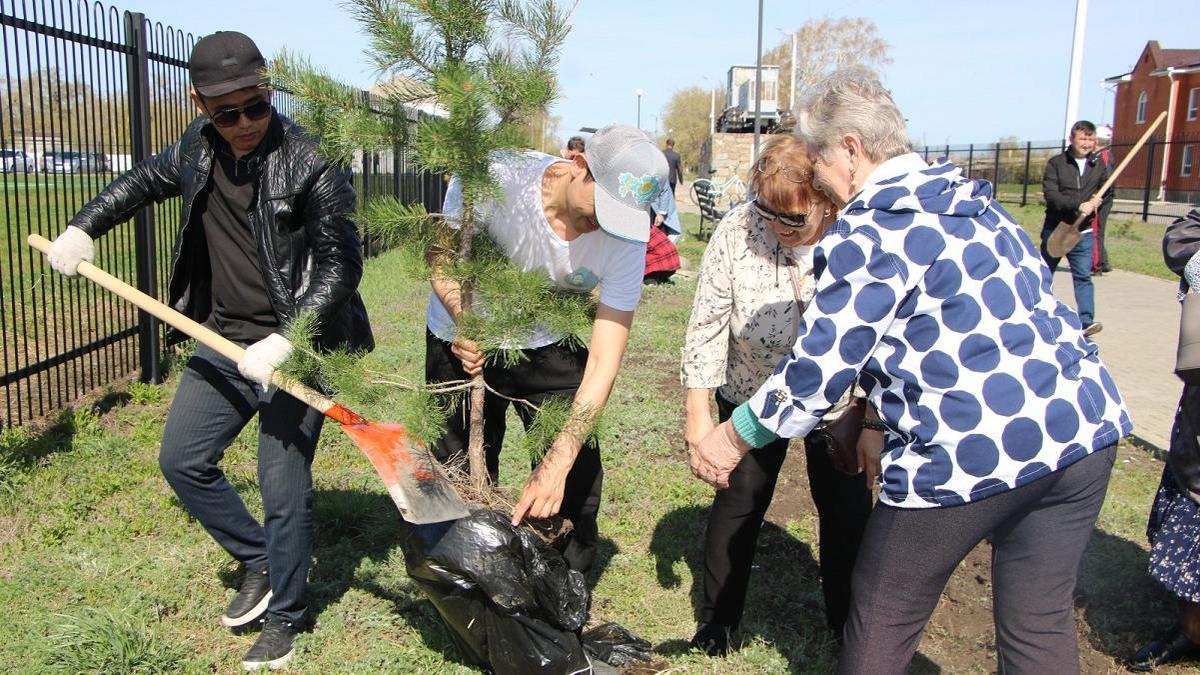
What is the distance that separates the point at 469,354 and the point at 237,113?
0.93 m

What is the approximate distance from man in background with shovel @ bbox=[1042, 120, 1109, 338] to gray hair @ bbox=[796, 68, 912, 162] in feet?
22.1

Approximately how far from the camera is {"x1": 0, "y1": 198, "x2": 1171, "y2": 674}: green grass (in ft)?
9.41

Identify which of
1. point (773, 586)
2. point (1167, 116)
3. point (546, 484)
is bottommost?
point (773, 586)

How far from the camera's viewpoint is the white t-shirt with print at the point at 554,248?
2.66 meters

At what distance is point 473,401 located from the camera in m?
2.68

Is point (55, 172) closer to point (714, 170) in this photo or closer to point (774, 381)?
point (774, 381)

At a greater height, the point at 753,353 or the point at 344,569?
the point at 753,353

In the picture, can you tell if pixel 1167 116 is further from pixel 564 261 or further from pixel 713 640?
pixel 564 261

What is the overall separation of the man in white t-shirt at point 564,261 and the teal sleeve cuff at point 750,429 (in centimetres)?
55

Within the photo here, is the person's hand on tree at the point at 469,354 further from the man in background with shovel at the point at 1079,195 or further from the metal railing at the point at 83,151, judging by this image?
the man in background with shovel at the point at 1079,195

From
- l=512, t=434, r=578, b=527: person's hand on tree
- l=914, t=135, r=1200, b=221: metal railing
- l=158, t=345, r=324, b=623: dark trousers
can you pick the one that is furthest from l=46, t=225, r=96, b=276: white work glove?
l=914, t=135, r=1200, b=221: metal railing

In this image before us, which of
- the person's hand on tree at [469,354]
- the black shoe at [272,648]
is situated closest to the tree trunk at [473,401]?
the person's hand on tree at [469,354]

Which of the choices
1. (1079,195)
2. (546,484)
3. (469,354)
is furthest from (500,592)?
(1079,195)

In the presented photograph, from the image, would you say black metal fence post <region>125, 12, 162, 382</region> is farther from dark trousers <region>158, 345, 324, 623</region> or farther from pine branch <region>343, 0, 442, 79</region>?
pine branch <region>343, 0, 442, 79</region>
